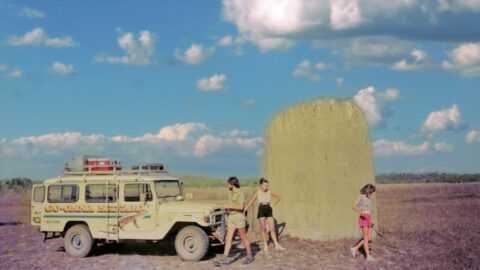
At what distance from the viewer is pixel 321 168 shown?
16984 millimetres

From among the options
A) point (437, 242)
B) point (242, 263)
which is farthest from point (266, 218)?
point (437, 242)

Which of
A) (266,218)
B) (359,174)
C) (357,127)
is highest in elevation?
(357,127)

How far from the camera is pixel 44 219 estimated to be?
52.5 feet

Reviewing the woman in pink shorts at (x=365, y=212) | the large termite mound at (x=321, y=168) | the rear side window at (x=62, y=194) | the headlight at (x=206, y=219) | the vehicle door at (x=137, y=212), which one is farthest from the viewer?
the large termite mound at (x=321, y=168)

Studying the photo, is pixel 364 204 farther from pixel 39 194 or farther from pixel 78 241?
pixel 39 194

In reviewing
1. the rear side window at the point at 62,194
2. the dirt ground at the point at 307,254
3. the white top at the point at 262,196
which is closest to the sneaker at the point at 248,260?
the dirt ground at the point at 307,254

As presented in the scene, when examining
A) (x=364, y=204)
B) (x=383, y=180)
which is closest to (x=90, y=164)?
(x=364, y=204)

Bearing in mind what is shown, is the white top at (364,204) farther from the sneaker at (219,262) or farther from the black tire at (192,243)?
the black tire at (192,243)

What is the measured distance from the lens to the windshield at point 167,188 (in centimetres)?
1512

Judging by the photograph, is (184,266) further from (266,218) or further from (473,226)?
(473,226)

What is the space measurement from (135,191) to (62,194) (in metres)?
2.23

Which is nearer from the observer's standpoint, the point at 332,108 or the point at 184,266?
the point at 184,266

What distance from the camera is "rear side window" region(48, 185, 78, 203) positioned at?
1575 cm

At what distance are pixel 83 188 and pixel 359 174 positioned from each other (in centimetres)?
767
